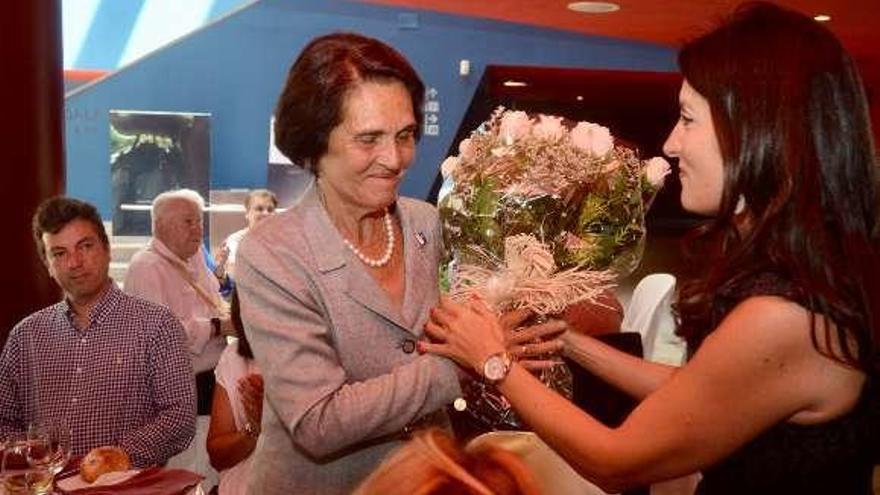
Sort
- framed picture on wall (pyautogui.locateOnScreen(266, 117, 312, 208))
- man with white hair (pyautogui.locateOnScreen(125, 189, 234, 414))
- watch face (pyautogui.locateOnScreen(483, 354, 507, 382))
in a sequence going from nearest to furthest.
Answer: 1. watch face (pyautogui.locateOnScreen(483, 354, 507, 382))
2. man with white hair (pyautogui.locateOnScreen(125, 189, 234, 414))
3. framed picture on wall (pyautogui.locateOnScreen(266, 117, 312, 208))

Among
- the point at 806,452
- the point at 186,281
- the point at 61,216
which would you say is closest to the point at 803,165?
the point at 806,452

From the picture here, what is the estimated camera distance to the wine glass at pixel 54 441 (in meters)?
1.86

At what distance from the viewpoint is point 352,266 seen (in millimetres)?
1479

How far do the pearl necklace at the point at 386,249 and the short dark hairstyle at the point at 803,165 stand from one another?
23.2 inches

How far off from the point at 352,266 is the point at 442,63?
7072 mm

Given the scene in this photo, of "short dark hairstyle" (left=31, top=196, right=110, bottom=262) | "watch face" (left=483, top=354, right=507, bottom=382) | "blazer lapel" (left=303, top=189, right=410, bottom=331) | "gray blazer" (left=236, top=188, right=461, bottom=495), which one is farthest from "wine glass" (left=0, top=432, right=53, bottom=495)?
"short dark hairstyle" (left=31, top=196, right=110, bottom=262)

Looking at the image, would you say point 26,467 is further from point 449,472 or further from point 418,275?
point 449,472

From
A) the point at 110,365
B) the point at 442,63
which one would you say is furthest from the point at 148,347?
the point at 442,63

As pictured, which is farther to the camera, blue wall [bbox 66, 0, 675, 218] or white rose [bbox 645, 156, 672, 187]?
→ blue wall [bbox 66, 0, 675, 218]

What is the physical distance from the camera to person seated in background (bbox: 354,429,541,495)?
797mm

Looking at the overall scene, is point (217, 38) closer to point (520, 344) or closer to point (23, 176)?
point (23, 176)

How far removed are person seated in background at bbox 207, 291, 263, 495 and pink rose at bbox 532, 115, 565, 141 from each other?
4.14 feet

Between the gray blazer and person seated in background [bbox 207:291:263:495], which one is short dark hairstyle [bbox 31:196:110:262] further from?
the gray blazer

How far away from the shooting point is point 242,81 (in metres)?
8.38
